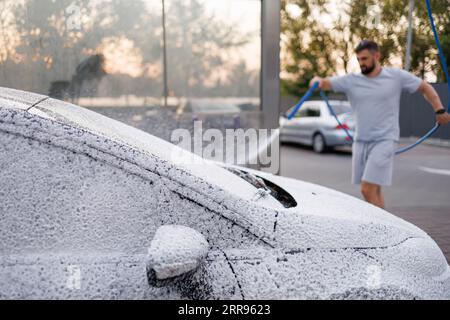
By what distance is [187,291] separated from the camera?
1.77 metres

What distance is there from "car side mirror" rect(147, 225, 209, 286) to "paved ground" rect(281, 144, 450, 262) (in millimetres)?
3487

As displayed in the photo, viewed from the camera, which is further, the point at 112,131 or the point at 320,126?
the point at 320,126

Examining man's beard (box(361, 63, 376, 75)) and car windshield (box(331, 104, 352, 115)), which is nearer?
man's beard (box(361, 63, 376, 75))

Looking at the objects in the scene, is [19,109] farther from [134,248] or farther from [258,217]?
[258,217]

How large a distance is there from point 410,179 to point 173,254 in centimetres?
894

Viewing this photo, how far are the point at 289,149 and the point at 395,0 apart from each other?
223 inches

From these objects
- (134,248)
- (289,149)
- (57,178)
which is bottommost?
(289,149)

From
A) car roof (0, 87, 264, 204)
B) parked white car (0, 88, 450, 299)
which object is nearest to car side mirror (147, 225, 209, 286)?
parked white car (0, 88, 450, 299)

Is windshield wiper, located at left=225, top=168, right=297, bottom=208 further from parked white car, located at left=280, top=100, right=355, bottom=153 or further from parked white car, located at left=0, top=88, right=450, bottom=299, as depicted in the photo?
parked white car, located at left=280, top=100, right=355, bottom=153

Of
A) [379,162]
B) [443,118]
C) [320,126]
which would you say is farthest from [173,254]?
[320,126]

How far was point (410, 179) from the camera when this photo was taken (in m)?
9.73

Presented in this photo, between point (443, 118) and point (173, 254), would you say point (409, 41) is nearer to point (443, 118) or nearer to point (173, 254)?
point (443, 118)

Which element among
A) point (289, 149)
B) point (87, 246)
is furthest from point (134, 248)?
point (289, 149)

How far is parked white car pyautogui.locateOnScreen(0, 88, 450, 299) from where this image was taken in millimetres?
1748
